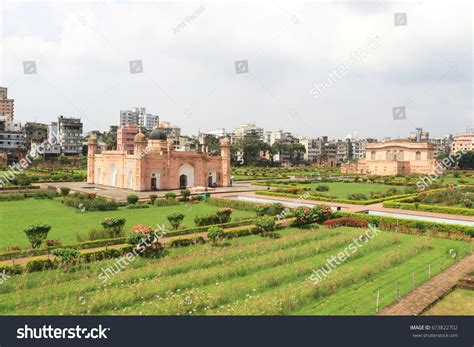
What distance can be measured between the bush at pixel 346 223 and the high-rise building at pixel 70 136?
2932 inches

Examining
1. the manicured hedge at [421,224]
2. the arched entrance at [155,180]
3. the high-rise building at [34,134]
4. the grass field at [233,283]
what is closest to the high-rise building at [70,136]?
the high-rise building at [34,134]

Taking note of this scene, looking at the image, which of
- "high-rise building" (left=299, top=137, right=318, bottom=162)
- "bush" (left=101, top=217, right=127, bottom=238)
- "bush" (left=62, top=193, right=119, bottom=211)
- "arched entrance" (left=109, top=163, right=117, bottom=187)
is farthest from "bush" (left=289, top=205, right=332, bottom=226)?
"high-rise building" (left=299, top=137, right=318, bottom=162)

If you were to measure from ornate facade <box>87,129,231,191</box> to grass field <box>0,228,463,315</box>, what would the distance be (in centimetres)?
2353

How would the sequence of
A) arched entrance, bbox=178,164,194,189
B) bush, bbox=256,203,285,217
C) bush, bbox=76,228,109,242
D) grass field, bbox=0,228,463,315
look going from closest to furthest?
grass field, bbox=0,228,463,315, bush, bbox=76,228,109,242, bush, bbox=256,203,285,217, arched entrance, bbox=178,164,194,189

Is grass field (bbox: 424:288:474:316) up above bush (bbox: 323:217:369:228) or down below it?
below

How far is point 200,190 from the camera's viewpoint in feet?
127

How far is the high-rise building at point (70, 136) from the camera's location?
85.0m

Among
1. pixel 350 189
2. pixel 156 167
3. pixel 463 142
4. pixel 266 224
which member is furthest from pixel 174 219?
pixel 463 142

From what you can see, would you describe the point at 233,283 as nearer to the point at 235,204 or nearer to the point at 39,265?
the point at 39,265

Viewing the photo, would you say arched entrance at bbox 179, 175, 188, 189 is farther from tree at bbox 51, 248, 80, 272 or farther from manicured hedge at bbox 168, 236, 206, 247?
tree at bbox 51, 248, 80, 272

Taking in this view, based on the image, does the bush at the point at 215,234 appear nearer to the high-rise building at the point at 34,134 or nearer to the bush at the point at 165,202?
the bush at the point at 165,202

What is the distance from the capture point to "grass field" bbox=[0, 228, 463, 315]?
33.5 ft

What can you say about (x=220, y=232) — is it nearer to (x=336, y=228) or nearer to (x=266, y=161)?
(x=336, y=228)
